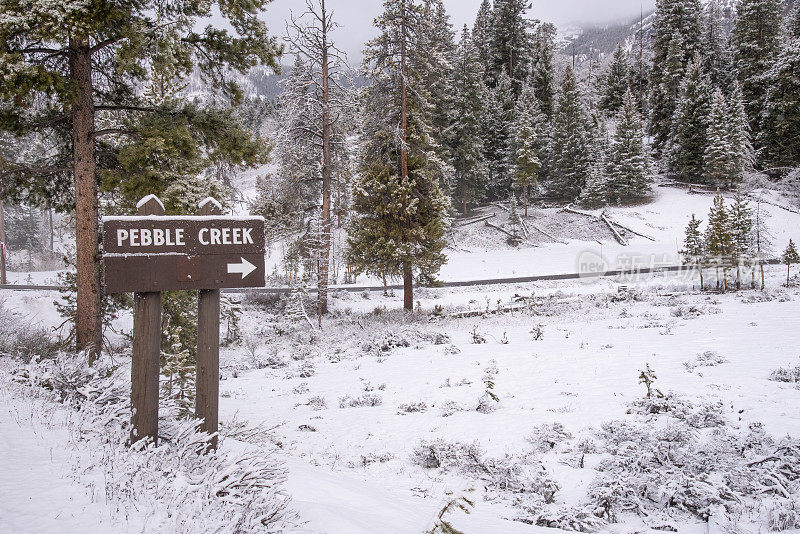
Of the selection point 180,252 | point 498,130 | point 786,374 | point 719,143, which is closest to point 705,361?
point 786,374

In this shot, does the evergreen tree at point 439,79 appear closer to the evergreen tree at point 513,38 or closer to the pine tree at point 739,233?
the evergreen tree at point 513,38

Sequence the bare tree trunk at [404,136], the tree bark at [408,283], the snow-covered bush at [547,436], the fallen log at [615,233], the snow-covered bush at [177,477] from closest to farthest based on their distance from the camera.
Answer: the snow-covered bush at [177,477], the snow-covered bush at [547,436], the bare tree trunk at [404,136], the tree bark at [408,283], the fallen log at [615,233]

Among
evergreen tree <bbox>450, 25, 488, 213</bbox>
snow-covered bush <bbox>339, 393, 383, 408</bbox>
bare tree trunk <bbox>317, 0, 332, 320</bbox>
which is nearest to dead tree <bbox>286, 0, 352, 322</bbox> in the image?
bare tree trunk <bbox>317, 0, 332, 320</bbox>

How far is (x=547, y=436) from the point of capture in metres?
6.35

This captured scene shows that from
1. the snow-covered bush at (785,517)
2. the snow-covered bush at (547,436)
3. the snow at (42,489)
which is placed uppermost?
the snow at (42,489)

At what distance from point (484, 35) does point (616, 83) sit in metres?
17.4

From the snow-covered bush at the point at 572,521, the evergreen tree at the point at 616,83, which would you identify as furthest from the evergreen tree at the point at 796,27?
the snow-covered bush at the point at 572,521

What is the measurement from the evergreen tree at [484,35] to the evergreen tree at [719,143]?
23890 mm

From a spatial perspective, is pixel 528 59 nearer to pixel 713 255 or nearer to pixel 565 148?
pixel 565 148

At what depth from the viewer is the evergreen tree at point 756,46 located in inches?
1674

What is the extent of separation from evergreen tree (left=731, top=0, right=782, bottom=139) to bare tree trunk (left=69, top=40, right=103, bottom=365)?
178 feet

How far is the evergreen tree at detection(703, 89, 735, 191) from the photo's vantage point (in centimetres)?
3884

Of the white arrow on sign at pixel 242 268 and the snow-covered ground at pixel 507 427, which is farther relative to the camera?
the white arrow on sign at pixel 242 268

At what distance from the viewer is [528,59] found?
51.4 meters
